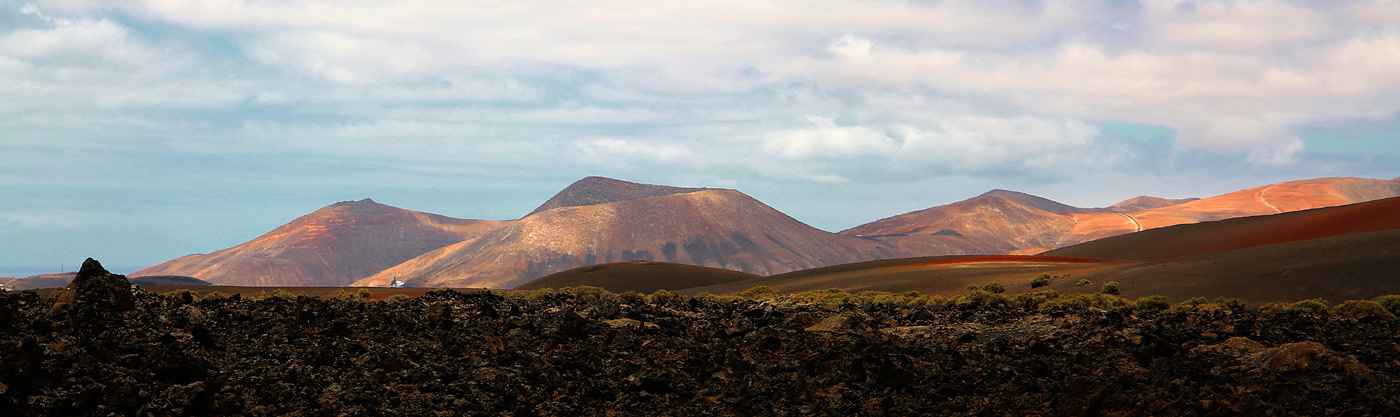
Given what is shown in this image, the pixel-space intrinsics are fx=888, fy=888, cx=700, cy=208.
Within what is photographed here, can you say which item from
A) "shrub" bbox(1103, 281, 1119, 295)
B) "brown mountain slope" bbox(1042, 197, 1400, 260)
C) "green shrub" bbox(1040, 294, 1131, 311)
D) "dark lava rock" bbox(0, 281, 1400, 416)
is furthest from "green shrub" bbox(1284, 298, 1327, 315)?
"brown mountain slope" bbox(1042, 197, 1400, 260)

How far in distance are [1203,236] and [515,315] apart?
85.1 meters

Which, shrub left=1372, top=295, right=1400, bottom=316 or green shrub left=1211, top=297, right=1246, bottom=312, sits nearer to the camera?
shrub left=1372, top=295, right=1400, bottom=316

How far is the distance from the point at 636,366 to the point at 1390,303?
932 inches

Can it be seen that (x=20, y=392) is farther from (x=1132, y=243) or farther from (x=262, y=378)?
(x=1132, y=243)

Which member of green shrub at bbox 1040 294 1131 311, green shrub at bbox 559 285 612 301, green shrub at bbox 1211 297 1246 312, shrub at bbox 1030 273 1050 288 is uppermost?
green shrub at bbox 559 285 612 301

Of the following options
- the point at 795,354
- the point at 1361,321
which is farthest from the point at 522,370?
the point at 1361,321

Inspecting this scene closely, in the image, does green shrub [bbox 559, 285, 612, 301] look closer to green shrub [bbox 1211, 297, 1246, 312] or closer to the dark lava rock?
the dark lava rock

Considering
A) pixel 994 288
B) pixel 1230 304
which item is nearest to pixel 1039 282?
pixel 994 288

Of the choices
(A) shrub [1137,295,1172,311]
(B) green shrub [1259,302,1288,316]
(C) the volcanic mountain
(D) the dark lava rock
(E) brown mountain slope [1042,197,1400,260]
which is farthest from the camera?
(E) brown mountain slope [1042,197,1400,260]

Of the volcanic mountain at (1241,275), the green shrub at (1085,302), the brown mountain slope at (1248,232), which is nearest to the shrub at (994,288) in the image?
the volcanic mountain at (1241,275)

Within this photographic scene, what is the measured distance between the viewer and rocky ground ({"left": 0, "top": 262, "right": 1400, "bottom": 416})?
1258 cm

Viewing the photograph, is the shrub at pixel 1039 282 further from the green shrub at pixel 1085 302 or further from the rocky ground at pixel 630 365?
the rocky ground at pixel 630 365

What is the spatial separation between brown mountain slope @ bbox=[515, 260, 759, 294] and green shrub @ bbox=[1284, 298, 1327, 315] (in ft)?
175

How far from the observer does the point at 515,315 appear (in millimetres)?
19297
